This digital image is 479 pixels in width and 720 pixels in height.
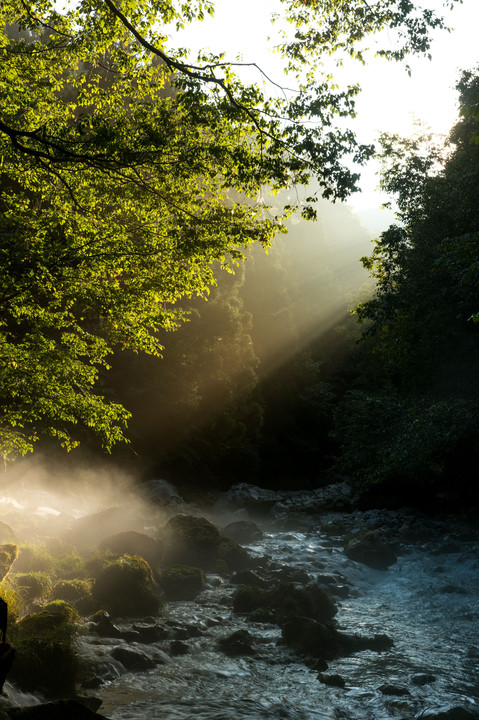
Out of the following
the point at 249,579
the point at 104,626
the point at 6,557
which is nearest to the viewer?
the point at 104,626

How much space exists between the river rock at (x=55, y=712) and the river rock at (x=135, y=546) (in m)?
9.87

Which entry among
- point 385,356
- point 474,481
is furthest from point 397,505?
point 385,356

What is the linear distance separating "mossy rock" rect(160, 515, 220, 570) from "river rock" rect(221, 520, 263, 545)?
318 centimetres

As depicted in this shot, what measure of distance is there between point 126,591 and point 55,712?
6994 mm

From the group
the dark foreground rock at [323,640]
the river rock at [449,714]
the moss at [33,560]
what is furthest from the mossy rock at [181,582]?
the river rock at [449,714]

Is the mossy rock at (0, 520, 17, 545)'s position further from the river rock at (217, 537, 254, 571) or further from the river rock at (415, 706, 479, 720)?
the river rock at (415, 706, 479, 720)

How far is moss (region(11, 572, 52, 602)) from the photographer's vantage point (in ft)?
40.0

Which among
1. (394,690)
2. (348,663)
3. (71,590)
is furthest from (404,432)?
(71,590)

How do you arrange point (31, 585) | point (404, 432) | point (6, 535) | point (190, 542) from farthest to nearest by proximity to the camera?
point (404, 432), point (190, 542), point (6, 535), point (31, 585)

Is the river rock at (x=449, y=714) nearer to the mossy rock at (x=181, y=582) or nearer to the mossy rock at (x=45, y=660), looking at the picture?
the mossy rock at (x=45, y=660)

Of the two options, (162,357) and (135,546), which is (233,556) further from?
(162,357)

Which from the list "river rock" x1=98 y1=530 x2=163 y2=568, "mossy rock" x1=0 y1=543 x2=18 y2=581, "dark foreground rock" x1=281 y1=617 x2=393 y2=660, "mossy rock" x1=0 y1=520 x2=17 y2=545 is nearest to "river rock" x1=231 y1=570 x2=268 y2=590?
"river rock" x1=98 y1=530 x2=163 y2=568

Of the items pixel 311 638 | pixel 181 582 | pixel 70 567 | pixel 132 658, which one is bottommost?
pixel 311 638

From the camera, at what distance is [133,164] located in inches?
301
